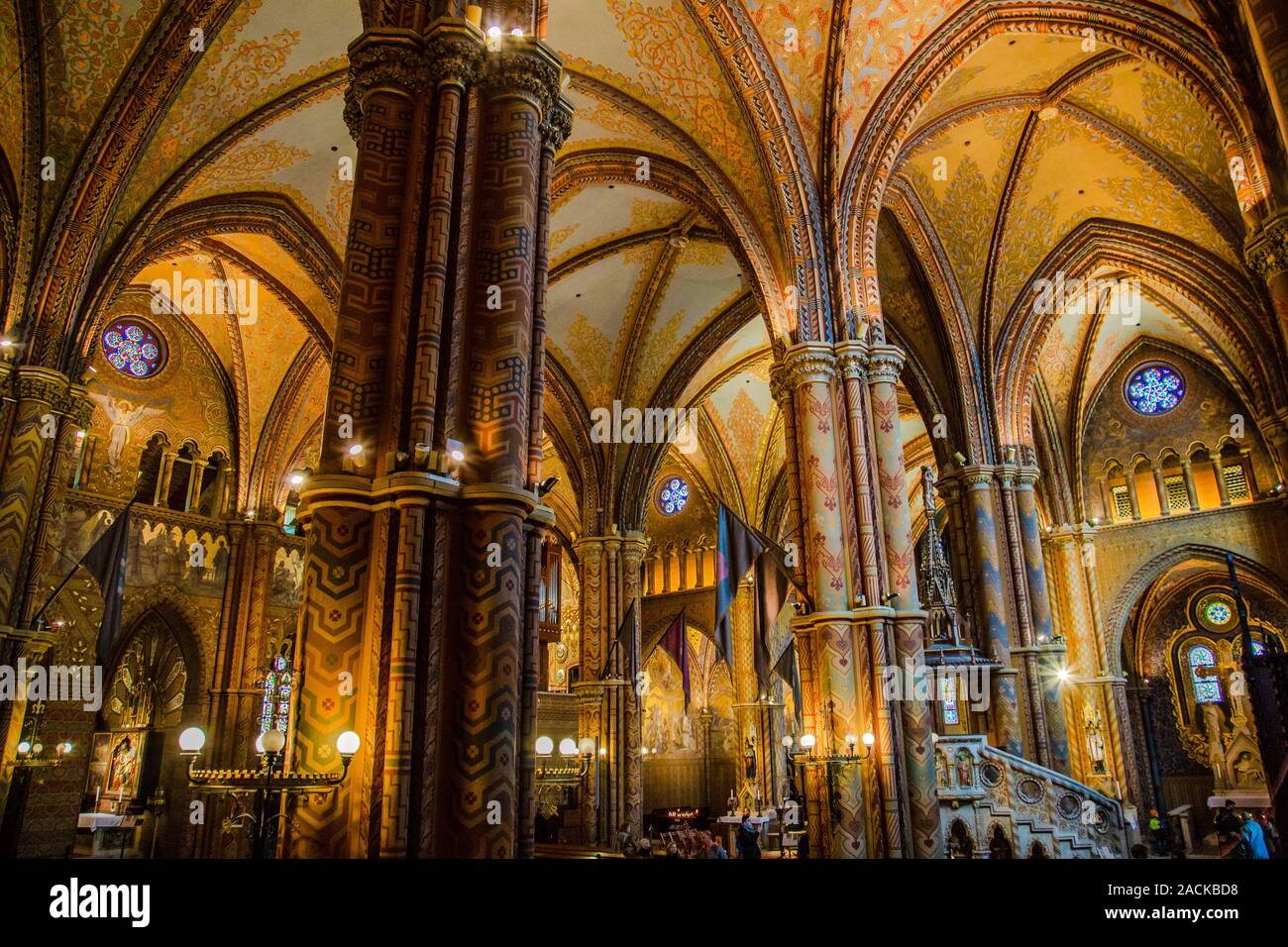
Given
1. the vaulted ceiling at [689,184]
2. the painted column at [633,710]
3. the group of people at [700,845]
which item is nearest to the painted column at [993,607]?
the vaulted ceiling at [689,184]

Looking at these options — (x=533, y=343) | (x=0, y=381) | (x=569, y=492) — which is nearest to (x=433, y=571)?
(x=533, y=343)

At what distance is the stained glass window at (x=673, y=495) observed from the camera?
27.7 metres

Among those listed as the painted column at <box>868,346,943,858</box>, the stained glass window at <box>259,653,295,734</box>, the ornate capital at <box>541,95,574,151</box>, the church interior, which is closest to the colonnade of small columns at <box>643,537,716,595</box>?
the church interior

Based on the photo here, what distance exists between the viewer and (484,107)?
655 centimetres

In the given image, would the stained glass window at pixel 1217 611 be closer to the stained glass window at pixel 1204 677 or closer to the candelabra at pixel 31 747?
the stained glass window at pixel 1204 677

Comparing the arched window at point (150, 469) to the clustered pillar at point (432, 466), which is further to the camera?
the arched window at point (150, 469)

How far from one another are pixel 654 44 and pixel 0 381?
9950mm

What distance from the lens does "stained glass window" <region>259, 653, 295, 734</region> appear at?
1998 cm

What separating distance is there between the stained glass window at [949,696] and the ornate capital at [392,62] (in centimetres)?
1307

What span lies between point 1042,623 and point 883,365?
736 cm

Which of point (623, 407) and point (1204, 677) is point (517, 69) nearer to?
point (623, 407)

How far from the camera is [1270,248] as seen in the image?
A: 9.06m

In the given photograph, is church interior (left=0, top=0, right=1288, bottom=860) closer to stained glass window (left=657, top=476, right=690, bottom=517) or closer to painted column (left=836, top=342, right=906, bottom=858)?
painted column (left=836, top=342, right=906, bottom=858)

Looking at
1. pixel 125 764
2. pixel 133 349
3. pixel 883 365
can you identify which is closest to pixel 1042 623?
pixel 883 365
